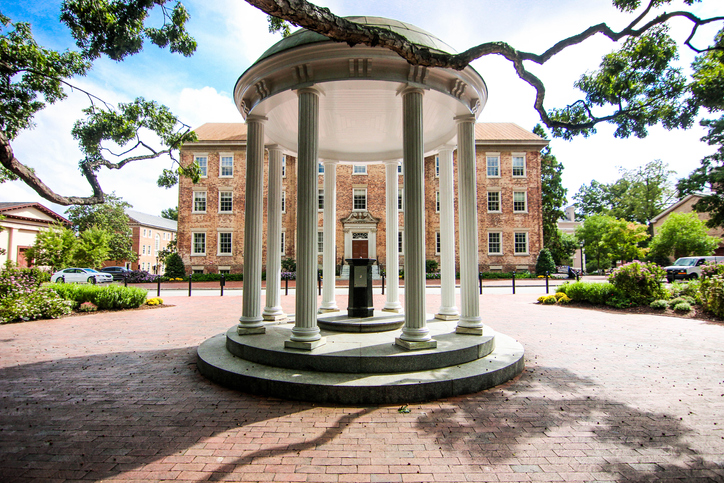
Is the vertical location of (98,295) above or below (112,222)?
below

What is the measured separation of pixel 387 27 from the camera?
550cm

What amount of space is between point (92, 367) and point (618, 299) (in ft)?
51.4

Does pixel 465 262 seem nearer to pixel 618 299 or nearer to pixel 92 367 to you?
pixel 92 367

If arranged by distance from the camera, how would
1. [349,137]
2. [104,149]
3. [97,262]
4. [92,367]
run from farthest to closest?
[97,262] < [349,137] < [104,149] < [92,367]

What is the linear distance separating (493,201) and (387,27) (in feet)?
98.6

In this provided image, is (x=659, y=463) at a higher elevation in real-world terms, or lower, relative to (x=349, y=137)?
lower

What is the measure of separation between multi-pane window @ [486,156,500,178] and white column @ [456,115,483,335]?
28.6 m

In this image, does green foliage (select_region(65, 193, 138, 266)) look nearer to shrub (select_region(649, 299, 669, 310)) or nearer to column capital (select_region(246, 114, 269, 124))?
column capital (select_region(246, 114, 269, 124))

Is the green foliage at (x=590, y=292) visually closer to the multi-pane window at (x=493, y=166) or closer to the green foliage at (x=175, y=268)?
the multi-pane window at (x=493, y=166)

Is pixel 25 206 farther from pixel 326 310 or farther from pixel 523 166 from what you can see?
pixel 523 166

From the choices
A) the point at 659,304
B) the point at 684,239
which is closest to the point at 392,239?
the point at 659,304

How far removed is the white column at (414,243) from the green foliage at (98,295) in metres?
12.2

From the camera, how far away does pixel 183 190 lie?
32562mm

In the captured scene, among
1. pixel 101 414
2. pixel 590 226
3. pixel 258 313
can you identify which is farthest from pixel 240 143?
pixel 590 226
